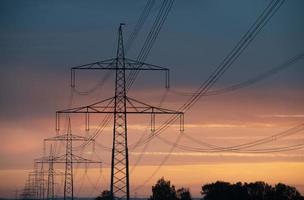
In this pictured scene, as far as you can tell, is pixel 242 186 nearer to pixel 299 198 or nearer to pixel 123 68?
pixel 299 198

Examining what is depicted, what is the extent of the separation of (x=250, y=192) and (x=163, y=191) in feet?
63.2

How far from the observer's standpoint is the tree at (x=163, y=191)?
15088cm

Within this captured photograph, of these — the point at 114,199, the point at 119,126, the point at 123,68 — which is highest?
the point at 123,68

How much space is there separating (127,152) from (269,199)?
80.9 m

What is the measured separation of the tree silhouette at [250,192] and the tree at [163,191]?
23.7 ft

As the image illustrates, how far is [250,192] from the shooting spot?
141125 millimetres

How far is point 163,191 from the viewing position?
154625 mm

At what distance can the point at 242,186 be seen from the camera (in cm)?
14412

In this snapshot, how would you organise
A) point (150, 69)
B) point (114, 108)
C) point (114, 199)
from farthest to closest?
point (114, 199) < point (114, 108) < point (150, 69)

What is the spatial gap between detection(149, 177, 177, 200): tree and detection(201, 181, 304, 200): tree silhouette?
723 cm

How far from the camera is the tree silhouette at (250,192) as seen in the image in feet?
457

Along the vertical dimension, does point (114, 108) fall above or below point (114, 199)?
above

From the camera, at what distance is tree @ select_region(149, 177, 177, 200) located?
495 feet

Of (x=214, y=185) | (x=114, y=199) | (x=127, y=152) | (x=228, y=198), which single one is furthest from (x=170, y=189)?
(x=127, y=152)
